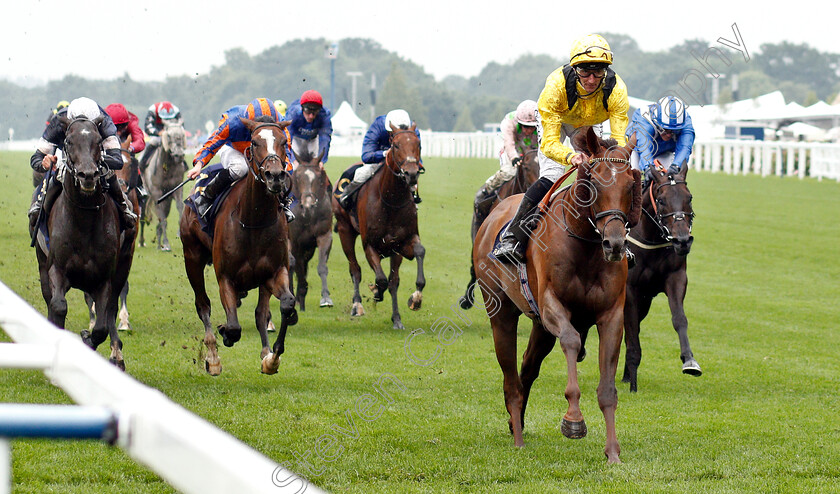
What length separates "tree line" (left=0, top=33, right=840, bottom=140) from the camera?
36.4m

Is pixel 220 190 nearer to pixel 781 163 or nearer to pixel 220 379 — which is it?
pixel 220 379

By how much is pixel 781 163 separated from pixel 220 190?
25995mm

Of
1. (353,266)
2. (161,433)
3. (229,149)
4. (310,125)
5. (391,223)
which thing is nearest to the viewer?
(161,433)

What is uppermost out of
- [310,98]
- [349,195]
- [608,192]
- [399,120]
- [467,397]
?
[310,98]

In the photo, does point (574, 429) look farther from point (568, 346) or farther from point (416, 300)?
point (416, 300)

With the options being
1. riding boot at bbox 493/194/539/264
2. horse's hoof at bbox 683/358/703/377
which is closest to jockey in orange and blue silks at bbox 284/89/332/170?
horse's hoof at bbox 683/358/703/377

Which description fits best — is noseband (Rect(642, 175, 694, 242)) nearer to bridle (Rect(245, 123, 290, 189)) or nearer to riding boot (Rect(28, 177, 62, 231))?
bridle (Rect(245, 123, 290, 189))

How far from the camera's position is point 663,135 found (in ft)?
26.7

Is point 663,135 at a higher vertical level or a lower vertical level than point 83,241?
higher

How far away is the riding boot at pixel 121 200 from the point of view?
291 inches

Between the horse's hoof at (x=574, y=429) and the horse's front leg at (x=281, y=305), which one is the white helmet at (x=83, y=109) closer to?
the horse's front leg at (x=281, y=305)

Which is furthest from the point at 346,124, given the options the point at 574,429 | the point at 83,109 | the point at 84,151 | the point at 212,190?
the point at 574,429

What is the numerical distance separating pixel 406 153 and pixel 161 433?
829 centimetres

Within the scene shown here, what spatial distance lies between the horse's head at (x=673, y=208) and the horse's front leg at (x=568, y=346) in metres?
2.59
